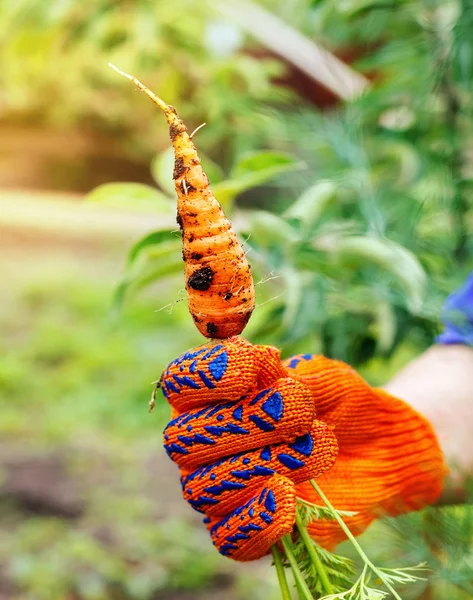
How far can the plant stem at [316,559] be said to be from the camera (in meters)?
0.50

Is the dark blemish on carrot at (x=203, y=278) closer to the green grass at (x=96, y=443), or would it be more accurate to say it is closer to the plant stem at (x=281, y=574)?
the plant stem at (x=281, y=574)

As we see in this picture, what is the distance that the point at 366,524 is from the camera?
637 mm

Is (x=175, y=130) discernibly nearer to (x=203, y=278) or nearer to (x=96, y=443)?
(x=203, y=278)

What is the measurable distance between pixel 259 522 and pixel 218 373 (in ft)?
0.37

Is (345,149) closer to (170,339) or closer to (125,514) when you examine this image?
(125,514)

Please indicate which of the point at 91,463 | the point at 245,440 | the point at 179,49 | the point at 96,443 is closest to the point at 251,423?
the point at 245,440

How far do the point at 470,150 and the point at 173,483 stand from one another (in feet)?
4.65

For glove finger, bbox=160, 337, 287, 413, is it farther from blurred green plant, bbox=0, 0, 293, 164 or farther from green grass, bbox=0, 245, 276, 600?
blurred green plant, bbox=0, 0, 293, 164

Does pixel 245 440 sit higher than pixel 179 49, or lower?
lower

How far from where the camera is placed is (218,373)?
0.52 metres

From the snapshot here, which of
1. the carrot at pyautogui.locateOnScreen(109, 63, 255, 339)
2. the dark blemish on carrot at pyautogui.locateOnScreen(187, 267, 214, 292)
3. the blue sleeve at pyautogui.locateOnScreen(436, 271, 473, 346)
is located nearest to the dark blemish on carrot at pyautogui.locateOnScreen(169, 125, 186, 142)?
the carrot at pyautogui.locateOnScreen(109, 63, 255, 339)

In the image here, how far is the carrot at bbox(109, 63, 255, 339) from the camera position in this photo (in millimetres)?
524

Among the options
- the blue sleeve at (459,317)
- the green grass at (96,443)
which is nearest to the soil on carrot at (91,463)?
the green grass at (96,443)

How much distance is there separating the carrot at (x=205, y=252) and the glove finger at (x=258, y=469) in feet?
0.33
